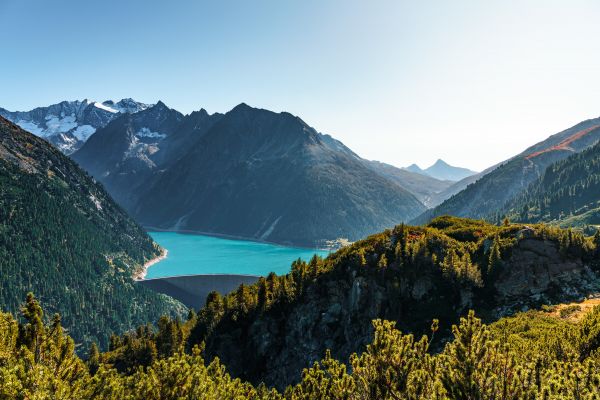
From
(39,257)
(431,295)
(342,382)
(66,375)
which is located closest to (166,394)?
(342,382)

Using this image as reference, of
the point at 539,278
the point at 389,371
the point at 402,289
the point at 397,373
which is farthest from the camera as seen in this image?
the point at 402,289

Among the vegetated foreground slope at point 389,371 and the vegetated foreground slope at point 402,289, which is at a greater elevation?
the vegetated foreground slope at point 389,371

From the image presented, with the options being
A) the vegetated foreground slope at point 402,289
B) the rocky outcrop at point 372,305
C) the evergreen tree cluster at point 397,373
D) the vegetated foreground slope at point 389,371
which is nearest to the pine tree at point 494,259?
the vegetated foreground slope at point 402,289

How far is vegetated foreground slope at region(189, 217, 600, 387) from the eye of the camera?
159 ft

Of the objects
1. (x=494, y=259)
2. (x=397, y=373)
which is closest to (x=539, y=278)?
(x=494, y=259)

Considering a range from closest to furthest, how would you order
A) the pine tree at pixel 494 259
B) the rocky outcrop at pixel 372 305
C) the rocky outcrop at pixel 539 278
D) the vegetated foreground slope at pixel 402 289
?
the rocky outcrop at pixel 539 278 → the rocky outcrop at pixel 372 305 → the vegetated foreground slope at pixel 402 289 → the pine tree at pixel 494 259

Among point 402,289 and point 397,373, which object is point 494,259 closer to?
point 402,289

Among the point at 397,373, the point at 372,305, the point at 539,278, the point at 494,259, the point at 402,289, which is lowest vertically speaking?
the point at 372,305

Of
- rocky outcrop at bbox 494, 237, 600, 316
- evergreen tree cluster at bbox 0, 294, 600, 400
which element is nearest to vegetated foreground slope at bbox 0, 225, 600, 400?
evergreen tree cluster at bbox 0, 294, 600, 400

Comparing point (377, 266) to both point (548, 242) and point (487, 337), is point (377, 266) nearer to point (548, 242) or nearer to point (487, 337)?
point (548, 242)

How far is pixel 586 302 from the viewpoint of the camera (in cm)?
4272

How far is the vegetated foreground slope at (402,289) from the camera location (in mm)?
48594

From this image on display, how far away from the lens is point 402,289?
55906 mm

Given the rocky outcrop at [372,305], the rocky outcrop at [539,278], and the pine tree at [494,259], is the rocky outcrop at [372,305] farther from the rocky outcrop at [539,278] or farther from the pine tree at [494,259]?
the pine tree at [494,259]
